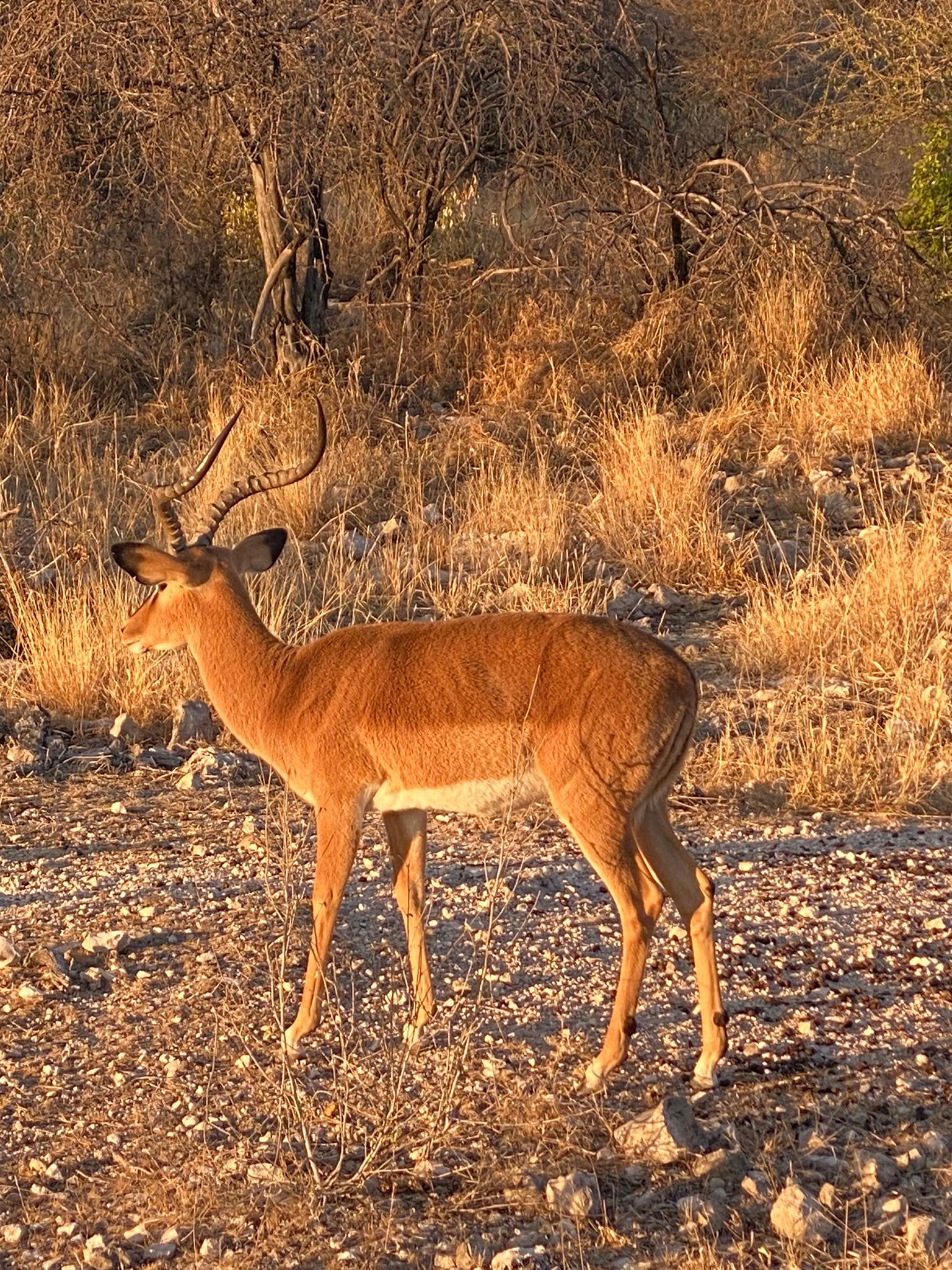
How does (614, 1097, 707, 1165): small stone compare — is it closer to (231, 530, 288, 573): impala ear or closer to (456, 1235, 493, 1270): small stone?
(456, 1235, 493, 1270): small stone

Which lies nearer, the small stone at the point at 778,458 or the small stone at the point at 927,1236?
the small stone at the point at 927,1236

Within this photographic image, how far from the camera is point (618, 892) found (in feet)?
15.9

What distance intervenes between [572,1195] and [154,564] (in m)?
2.38

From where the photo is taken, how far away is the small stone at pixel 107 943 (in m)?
5.59

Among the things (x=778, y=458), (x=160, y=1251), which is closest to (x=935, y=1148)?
(x=160, y=1251)

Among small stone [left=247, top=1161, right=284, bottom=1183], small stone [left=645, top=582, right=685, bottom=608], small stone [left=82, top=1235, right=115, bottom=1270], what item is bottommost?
small stone [left=645, top=582, right=685, bottom=608]

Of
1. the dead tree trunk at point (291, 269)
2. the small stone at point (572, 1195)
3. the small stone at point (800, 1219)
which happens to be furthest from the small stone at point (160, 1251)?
the dead tree trunk at point (291, 269)

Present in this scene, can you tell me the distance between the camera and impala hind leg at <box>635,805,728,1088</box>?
4.87 meters

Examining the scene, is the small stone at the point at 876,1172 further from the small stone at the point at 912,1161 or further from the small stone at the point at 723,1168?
the small stone at the point at 723,1168

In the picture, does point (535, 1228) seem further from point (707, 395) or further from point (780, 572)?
point (707, 395)

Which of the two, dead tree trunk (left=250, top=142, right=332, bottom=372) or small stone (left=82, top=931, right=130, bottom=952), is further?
dead tree trunk (left=250, top=142, right=332, bottom=372)

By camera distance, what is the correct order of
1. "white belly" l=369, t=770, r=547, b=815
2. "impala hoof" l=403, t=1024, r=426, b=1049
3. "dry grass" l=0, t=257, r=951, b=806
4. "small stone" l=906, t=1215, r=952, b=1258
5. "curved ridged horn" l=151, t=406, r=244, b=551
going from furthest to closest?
"dry grass" l=0, t=257, r=951, b=806 < "curved ridged horn" l=151, t=406, r=244, b=551 < "white belly" l=369, t=770, r=547, b=815 < "impala hoof" l=403, t=1024, r=426, b=1049 < "small stone" l=906, t=1215, r=952, b=1258

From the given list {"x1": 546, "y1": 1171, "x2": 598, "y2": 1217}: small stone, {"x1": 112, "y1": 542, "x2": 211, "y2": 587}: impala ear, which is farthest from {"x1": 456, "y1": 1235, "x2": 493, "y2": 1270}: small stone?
{"x1": 112, "y1": 542, "x2": 211, "y2": 587}: impala ear

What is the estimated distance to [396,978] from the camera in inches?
218
